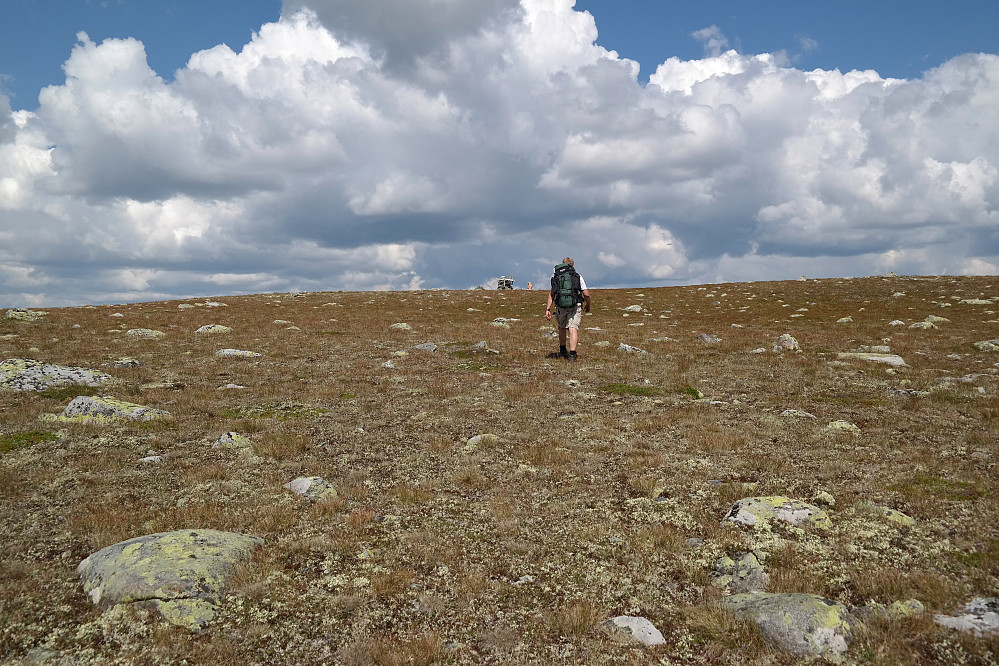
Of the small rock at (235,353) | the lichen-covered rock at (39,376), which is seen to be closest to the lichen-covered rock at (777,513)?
the lichen-covered rock at (39,376)

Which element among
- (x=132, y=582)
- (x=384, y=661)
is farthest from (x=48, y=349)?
(x=384, y=661)

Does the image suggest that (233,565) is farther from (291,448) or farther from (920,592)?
(920,592)

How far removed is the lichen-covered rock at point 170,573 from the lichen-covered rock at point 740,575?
20.4ft

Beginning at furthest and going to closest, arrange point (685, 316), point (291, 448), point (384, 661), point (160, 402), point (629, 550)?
point (685, 316), point (160, 402), point (291, 448), point (629, 550), point (384, 661)

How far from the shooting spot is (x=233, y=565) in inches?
267

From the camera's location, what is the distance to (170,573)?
629cm

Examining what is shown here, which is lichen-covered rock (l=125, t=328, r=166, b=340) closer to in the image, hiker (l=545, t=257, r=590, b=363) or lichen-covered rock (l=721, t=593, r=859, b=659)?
hiker (l=545, t=257, r=590, b=363)

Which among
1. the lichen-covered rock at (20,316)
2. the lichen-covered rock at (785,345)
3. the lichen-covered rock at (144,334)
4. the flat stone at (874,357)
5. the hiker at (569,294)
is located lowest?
the flat stone at (874,357)

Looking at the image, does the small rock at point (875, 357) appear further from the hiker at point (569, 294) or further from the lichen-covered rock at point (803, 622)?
the lichen-covered rock at point (803, 622)

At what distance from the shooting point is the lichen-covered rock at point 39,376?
15.7 metres

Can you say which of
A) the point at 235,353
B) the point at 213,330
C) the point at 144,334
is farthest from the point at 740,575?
the point at 213,330

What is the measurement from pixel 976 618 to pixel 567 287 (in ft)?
58.0

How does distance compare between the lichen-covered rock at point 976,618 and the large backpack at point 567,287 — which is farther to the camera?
the large backpack at point 567,287

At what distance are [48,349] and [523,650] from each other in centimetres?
2891
